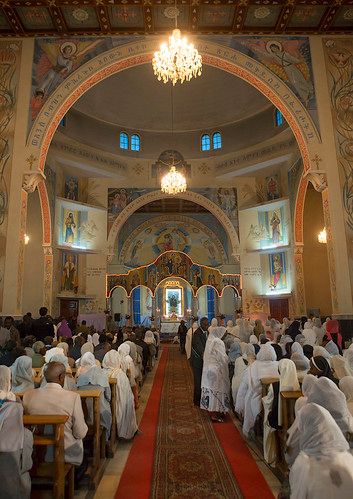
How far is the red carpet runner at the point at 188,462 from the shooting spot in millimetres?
3947

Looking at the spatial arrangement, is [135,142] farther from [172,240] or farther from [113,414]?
[113,414]

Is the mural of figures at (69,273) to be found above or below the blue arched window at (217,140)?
below

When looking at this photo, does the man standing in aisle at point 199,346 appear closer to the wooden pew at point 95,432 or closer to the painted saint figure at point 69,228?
the wooden pew at point 95,432

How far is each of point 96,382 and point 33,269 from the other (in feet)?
44.5

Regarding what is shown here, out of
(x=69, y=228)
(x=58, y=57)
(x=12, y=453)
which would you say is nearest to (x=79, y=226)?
(x=69, y=228)

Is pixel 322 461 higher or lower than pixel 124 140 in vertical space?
lower

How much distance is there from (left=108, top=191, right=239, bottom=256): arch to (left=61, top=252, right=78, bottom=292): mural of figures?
6.04 ft

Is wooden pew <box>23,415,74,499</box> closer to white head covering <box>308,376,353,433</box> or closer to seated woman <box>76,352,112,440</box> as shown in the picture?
seated woman <box>76,352,112,440</box>

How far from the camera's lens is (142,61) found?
12078mm

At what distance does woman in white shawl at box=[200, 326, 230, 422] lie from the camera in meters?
6.64

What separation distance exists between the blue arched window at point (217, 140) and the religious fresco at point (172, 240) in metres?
5.36

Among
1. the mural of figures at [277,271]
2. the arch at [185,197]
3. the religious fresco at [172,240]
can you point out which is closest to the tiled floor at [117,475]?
the mural of figures at [277,271]

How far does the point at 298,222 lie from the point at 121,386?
527 inches

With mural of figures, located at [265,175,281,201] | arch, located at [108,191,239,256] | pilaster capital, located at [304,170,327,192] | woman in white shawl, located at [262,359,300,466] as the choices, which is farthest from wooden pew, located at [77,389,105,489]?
mural of figures, located at [265,175,281,201]
